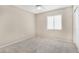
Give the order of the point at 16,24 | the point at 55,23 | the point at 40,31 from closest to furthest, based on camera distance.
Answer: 1. the point at 55,23
2. the point at 40,31
3. the point at 16,24

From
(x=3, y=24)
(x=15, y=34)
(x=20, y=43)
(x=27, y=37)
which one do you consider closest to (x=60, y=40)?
(x=27, y=37)

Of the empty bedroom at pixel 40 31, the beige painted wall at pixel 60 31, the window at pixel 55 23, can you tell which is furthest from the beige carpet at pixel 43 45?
the window at pixel 55 23

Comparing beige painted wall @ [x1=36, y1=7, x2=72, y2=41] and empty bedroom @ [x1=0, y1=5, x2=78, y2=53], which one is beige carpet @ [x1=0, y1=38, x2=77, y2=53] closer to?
empty bedroom @ [x1=0, y1=5, x2=78, y2=53]

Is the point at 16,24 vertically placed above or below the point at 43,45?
above

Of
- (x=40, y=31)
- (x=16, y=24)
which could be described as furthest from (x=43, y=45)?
(x=16, y=24)

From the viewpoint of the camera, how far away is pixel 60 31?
168cm

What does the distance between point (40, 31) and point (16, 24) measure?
0.64 meters

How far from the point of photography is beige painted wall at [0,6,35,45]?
67.0 inches

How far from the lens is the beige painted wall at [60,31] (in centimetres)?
165

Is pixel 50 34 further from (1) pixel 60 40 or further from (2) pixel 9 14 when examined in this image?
(2) pixel 9 14

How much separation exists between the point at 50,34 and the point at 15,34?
0.85m

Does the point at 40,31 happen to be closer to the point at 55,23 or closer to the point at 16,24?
the point at 55,23

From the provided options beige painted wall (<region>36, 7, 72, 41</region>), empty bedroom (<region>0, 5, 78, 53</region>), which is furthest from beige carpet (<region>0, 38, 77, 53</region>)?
beige painted wall (<region>36, 7, 72, 41</region>)

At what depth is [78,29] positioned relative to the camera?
64.2 inches
